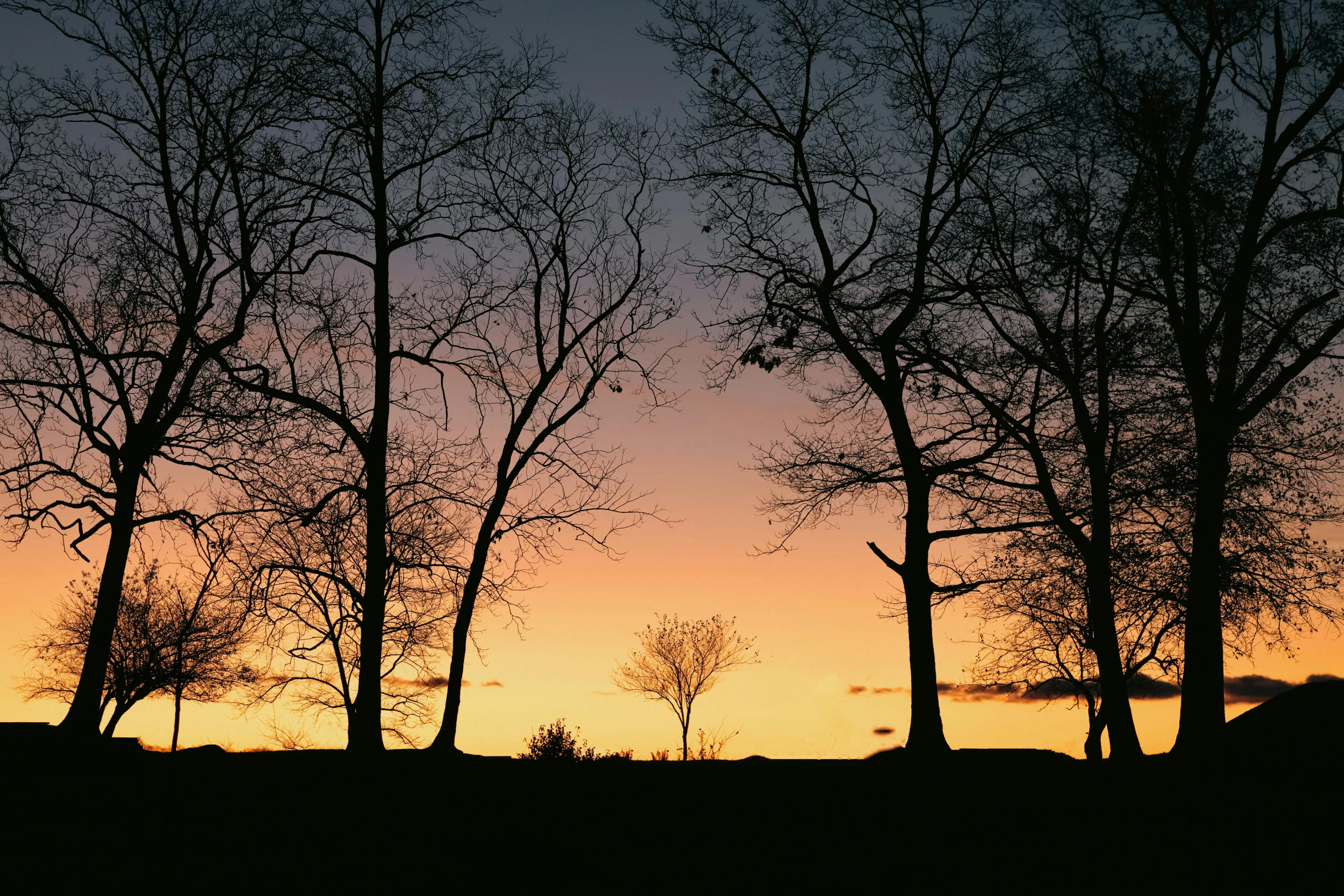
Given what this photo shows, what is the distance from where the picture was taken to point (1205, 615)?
1620 centimetres

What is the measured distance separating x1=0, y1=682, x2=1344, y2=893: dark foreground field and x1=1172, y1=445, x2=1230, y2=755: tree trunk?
12.1 feet

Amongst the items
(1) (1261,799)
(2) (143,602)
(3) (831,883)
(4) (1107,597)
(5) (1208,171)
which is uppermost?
(5) (1208,171)

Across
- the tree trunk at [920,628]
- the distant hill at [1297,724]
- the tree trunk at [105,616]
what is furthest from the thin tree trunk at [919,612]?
the tree trunk at [105,616]

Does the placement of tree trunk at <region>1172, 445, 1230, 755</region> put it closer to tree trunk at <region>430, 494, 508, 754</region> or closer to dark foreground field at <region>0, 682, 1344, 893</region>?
dark foreground field at <region>0, 682, 1344, 893</region>

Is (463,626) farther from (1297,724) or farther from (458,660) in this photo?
(1297,724)

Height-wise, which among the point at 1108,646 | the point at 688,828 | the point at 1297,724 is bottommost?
the point at 688,828

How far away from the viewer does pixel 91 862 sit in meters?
9.70

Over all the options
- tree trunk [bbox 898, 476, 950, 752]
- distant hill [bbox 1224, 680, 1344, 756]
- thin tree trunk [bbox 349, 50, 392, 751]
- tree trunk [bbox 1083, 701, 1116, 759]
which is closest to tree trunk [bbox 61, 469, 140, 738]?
thin tree trunk [bbox 349, 50, 392, 751]

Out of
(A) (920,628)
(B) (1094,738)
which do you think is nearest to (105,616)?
(A) (920,628)

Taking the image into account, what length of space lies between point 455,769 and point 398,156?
12027 mm

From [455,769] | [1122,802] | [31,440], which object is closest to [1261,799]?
[1122,802]

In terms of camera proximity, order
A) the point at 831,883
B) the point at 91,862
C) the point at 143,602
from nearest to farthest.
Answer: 1. the point at 831,883
2. the point at 91,862
3. the point at 143,602

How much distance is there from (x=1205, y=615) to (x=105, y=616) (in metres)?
19.4

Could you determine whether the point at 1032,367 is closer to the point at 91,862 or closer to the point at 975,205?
the point at 975,205
